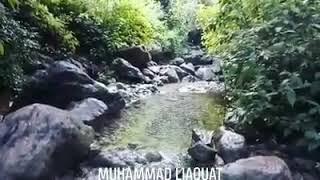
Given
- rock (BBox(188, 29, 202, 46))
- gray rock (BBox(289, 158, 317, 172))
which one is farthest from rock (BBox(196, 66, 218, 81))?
gray rock (BBox(289, 158, 317, 172))

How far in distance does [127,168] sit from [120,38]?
5.90 meters

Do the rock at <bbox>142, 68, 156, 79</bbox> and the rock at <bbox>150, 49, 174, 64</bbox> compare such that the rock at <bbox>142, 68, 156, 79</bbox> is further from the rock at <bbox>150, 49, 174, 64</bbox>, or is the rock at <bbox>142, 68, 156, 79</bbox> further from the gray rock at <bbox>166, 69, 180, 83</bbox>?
the rock at <bbox>150, 49, 174, 64</bbox>

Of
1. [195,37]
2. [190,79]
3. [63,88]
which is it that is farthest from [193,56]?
[63,88]

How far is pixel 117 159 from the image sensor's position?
501 cm

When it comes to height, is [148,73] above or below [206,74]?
below

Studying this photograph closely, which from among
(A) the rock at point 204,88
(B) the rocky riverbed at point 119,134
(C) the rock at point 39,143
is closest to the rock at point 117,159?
(B) the rocky riverbed at point 119,134

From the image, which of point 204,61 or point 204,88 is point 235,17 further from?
point 204,61

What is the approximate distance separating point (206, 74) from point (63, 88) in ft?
18.4

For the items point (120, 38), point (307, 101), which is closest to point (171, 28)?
point (120, 38)

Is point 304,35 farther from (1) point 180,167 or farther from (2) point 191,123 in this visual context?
(2) point 191,123

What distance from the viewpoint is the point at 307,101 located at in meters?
4.21

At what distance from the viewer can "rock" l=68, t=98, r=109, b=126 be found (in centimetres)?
651

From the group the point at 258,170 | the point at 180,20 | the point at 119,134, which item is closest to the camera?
the point at 258,170

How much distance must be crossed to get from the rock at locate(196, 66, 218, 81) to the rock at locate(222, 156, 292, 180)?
7.50 meters
